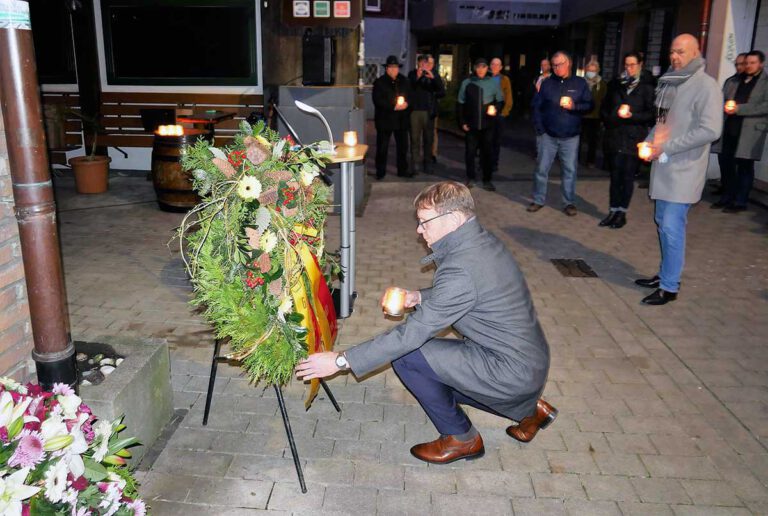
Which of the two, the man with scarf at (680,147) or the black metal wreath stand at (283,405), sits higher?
the man with scarf at (680,147)

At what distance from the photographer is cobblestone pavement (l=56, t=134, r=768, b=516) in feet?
10.7

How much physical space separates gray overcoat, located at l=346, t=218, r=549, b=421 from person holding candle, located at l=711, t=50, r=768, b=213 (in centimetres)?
680

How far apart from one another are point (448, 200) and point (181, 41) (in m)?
9.22

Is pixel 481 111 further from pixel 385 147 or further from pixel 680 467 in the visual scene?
pixel 680 467

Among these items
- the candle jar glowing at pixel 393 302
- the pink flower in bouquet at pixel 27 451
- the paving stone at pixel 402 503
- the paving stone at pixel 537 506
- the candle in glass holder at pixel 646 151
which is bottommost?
the paving stone at pixel 402 503

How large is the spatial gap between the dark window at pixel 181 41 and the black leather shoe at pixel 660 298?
7494 mm

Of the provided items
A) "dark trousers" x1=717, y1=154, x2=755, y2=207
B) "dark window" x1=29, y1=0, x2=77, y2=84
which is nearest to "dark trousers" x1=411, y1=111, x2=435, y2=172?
"dark trousers" x1=717, y1=154, x2=755, y2=207

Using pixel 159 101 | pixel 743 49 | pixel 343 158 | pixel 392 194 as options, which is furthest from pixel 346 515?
pixel 743 49

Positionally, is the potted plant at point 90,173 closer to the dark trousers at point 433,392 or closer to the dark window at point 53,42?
the dark window at point 53,42

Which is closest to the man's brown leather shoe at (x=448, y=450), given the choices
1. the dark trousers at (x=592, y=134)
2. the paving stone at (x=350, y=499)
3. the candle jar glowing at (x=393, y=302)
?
the paving stone at (x=350, y=499)

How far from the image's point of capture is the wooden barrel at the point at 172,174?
8.38 metres

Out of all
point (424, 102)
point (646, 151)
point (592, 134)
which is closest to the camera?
point (646, 151)

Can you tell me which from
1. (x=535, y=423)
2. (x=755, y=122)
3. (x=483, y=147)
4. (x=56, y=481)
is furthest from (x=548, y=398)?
(x=483, y=147)

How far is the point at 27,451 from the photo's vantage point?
2.08 m
